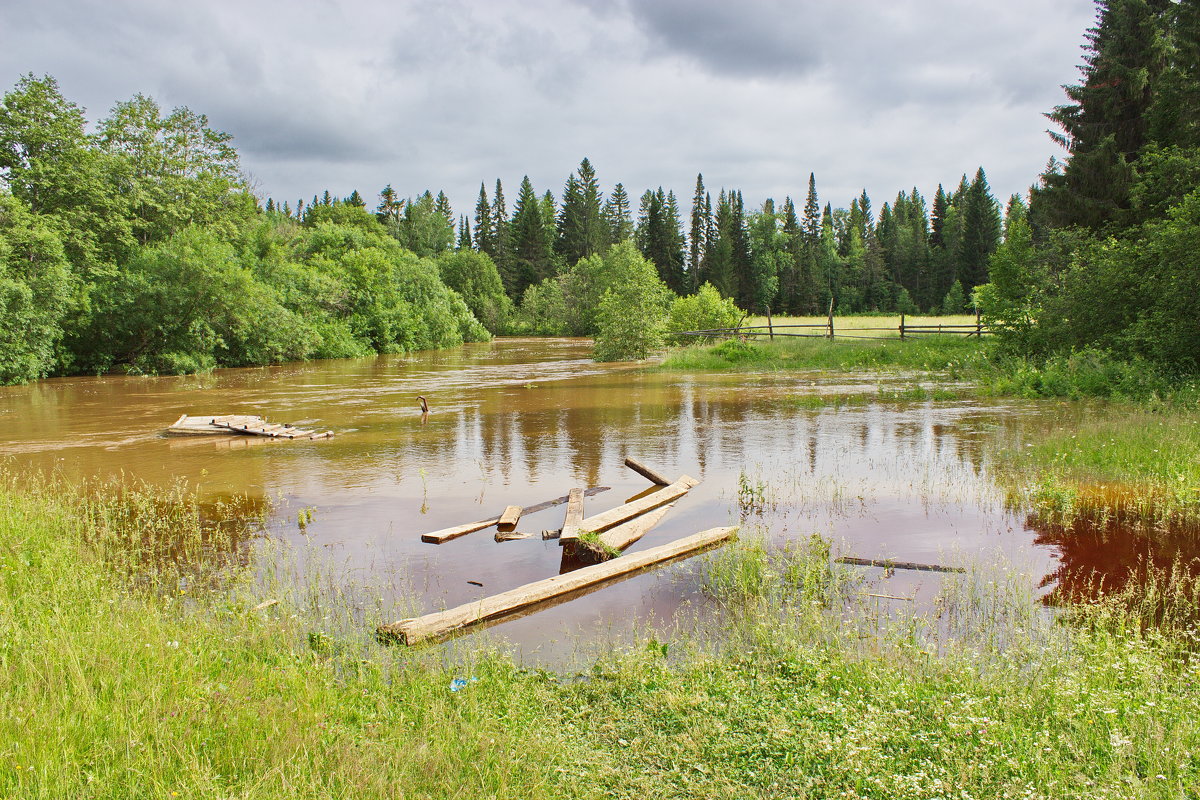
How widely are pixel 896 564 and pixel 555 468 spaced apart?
7647mm

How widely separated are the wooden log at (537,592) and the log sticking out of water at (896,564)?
62.1 inches

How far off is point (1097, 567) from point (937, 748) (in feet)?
17.7

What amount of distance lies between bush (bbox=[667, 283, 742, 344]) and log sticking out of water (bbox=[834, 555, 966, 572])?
39.4 m

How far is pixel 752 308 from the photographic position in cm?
9119

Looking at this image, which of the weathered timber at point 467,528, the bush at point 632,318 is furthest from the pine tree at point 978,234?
the weathered timber at point 467,528

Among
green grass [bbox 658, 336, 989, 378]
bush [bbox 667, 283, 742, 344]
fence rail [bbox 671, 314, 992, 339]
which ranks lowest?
green grass [bbox 658, 336, 989, 378]

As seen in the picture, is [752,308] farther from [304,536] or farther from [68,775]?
[68,775]

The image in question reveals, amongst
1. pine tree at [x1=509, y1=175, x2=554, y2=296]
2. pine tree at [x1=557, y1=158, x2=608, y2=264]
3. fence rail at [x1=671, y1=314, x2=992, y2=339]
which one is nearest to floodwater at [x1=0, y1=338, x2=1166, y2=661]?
fence rail at [x1=671, y1=314, x2=992, y2=339]

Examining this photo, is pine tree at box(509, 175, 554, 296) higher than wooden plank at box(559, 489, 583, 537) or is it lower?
higher

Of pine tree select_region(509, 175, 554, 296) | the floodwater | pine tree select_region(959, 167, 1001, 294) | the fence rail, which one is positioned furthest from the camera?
pine tree select_region(509, 175, 554, 296)

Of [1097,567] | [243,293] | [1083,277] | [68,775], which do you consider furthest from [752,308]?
[68,775]

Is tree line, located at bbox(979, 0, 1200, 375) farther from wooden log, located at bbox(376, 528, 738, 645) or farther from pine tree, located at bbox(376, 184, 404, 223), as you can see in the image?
pine tree, located at bbox(376, 184, 404, 223)

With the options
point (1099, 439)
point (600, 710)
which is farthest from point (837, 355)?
point (600, 710)

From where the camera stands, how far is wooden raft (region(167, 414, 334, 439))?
723 inches
